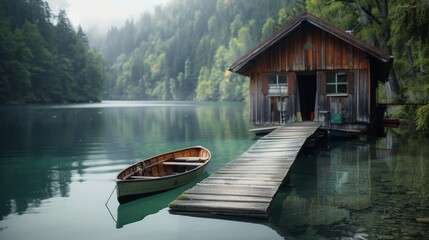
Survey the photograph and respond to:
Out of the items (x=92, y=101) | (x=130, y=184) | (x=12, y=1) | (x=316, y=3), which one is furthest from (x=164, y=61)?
(x=130, y=184)

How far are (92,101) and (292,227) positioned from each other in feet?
367

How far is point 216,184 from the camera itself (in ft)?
36.9

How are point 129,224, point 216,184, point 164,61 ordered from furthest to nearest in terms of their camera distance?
point 164,61
point 216,184
point 129,224

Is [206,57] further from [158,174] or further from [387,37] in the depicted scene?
[158,174]

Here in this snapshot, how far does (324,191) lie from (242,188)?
11.1 ft

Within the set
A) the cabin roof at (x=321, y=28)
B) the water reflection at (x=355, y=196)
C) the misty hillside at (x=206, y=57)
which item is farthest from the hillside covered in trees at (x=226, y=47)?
the water reflection at (x=355, y=196)

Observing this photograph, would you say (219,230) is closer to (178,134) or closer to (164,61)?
(178,134)

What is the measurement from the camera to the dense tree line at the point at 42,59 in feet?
265

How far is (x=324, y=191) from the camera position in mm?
12867

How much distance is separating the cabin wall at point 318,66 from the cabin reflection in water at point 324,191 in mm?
4869

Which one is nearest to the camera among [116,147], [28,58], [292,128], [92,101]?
[292,128]

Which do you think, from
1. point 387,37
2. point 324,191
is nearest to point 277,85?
point 387,37

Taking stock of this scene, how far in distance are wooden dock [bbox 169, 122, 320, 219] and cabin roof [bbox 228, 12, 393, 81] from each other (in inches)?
376

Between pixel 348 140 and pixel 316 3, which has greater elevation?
pixel 316 3
